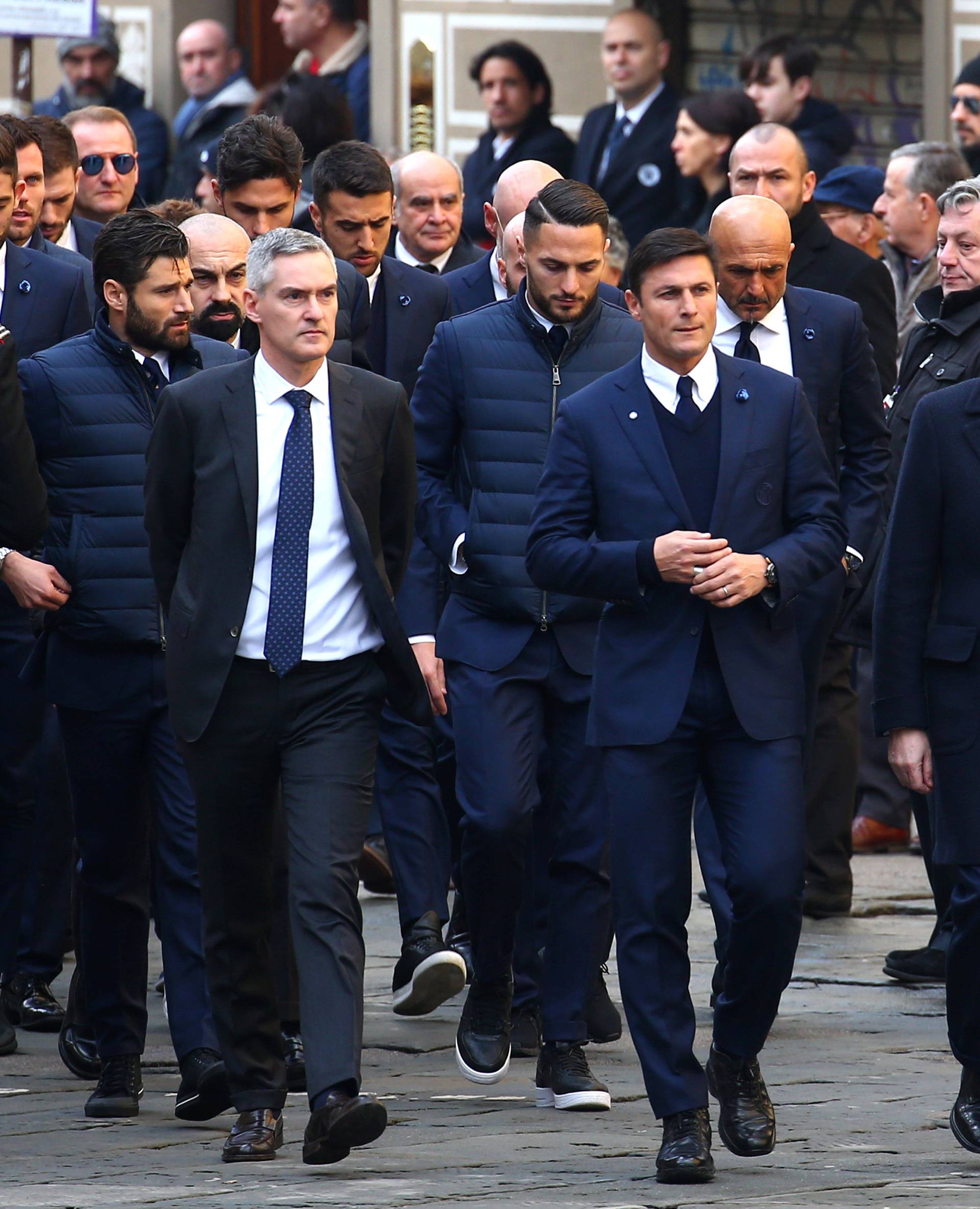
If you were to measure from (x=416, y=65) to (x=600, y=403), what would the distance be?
10157 millimetres

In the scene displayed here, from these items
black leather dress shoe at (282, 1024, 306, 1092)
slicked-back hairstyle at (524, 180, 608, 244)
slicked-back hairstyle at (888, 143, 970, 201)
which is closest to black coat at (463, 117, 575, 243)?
slicked-back hairstyle at (888, 143, 970, 201)

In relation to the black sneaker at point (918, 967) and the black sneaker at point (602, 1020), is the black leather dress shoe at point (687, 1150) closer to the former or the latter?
the black sneaker at point (602, 1020)

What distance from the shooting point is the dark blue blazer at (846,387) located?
846 cm

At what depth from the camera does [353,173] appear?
30.4 ft

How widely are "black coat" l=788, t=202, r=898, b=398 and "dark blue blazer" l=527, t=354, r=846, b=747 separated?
2866 mm

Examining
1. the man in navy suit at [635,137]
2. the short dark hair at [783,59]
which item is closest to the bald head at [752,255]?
the man in navy suit at [635,137]

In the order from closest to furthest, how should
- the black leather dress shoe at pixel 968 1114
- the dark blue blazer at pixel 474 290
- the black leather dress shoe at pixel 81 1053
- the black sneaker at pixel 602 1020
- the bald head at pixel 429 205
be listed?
the black leather dress shoe at pixel 968 1114
the black leather dress shoe at pixel 81 1053
the black sneaker at pixel 602 1020
the dark blue blazer at pixel 474 290
the bald head at pixel 429 205

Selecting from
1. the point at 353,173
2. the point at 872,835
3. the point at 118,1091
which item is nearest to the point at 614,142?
the point at 872,835

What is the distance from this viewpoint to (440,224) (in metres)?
10.7

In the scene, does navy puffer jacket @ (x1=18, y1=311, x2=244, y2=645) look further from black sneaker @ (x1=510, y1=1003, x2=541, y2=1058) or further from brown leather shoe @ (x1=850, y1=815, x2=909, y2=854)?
brown leather shoe @ (x1=850, y1=815, x2=909, y2=854)

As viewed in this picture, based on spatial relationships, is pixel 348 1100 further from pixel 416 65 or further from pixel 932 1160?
pixel 416 65

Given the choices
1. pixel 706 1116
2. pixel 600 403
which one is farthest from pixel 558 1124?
pixel 600 403

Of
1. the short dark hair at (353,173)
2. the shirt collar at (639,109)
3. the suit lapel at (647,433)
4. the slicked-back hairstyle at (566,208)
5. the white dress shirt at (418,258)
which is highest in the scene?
the shirt collar at (639,109)

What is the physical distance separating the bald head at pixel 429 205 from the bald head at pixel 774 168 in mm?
1071
